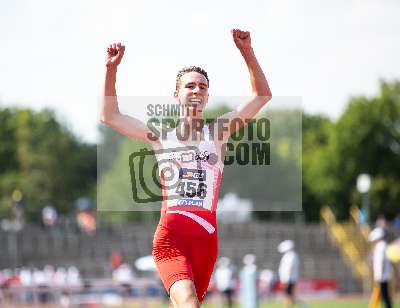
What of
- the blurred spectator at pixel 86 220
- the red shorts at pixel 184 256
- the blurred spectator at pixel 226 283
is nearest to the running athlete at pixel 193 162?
the red shorts at pixel 184 256

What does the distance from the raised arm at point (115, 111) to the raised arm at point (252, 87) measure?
24.4 inches

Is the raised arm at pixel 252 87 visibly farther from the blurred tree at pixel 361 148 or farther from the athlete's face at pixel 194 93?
the blurred tree at pixel 361 148

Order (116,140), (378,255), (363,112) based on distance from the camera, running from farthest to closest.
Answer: (116,140) < (363,112) < (378,255)

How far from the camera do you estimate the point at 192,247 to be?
696 centimetres

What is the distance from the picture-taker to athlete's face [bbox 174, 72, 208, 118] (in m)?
7.03

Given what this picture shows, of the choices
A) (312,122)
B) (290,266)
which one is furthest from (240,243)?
(312,122)

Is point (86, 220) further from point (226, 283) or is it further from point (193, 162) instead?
point (193, 162)

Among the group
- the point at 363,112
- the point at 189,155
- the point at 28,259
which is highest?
the point at 363,112

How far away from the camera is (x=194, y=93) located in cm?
701

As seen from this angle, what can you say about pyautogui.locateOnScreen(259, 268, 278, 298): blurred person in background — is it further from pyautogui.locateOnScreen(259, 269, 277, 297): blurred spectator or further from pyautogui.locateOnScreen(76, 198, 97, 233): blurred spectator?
pyautogui.locateOnScreen(76, 198, 97, 233): blurred spectator

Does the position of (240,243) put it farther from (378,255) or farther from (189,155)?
(189,155)

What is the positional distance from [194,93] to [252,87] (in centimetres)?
45

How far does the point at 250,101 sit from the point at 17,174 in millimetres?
87246

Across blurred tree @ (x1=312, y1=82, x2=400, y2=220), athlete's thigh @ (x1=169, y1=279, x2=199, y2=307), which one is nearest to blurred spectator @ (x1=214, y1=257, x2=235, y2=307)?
athlete's thigh @ (x1=169, y1=279, x2=199, y2=307)
